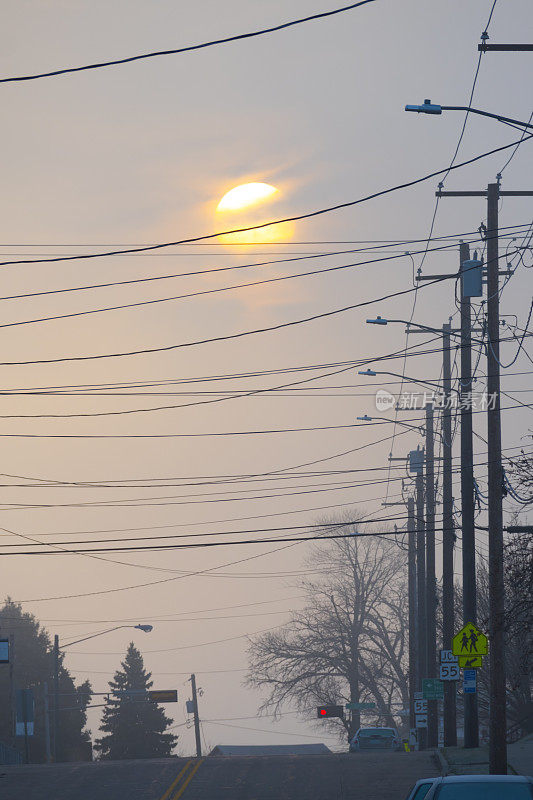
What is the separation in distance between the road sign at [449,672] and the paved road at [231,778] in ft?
6.88

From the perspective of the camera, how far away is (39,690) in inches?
3693

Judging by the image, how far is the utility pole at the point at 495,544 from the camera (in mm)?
22312

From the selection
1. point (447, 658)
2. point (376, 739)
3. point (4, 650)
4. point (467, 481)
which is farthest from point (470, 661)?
point (4, 650)

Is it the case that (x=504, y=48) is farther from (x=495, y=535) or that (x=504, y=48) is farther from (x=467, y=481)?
(x=467, y=481)

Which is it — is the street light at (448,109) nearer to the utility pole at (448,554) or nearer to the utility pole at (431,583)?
the utility pole at (448,554)

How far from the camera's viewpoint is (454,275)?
103ft

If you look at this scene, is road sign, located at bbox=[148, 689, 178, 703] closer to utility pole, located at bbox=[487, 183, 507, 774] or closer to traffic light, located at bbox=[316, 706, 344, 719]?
traffic light, located at bbox=[316, 706, 344, 719]

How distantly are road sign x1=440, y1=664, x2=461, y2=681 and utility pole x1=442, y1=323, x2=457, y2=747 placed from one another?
3.31m

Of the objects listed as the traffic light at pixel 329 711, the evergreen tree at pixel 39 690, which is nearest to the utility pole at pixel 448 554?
the traffic light at pixel 329 711

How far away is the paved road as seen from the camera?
25734 mm

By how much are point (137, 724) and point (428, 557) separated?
Answer: 5728 cm

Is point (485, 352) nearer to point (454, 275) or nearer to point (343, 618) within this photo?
point (454, 275)

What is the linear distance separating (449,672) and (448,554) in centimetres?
589

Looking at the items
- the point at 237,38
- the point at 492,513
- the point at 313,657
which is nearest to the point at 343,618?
the point at 313,657
